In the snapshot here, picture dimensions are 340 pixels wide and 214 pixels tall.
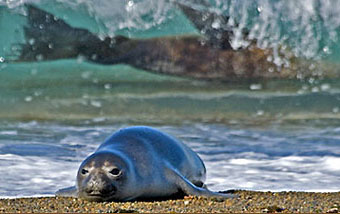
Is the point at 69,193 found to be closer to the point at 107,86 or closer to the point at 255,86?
the point at 255,86

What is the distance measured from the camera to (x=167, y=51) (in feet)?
46.8

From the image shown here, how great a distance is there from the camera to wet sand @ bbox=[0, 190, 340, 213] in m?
4.57

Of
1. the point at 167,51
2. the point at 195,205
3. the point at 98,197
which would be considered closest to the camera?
the point at 195,205

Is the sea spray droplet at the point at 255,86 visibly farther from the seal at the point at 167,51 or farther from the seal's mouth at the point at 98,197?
the seal's mouth at the point at 98,197

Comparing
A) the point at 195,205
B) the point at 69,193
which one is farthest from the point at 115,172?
the point at 195,205

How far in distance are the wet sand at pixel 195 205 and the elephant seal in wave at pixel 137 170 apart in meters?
0.10

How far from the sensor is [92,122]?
474 inches

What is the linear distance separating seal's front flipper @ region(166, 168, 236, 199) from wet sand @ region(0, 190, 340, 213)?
58 millimetres

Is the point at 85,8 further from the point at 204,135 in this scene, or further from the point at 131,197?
the point at 131,197

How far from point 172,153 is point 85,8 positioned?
32.7 ft

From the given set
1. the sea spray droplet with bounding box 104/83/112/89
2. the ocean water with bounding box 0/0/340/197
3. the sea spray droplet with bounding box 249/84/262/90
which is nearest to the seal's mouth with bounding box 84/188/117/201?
the ocean water with bounding box 0/0/340/197

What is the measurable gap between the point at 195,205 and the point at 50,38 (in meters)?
10.5

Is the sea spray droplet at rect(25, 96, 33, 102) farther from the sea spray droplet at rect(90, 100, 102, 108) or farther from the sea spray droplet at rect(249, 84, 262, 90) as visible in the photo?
the sea spray droplet at rect(249, 84, 262, 90)

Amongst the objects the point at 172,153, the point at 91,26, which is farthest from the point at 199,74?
the point at 172,153
